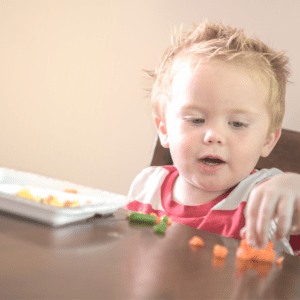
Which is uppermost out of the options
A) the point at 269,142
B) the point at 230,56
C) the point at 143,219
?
the point at 230,56

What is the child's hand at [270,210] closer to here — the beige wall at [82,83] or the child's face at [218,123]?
the child's face at [218,123]

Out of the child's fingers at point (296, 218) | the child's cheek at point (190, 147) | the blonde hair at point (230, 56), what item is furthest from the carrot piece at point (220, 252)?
Result: the blonde hair at point (230, 56)

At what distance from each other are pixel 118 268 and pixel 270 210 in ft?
0.68

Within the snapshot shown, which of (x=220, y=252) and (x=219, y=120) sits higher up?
(x=219, y=120)

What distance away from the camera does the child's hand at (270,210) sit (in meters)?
0.44

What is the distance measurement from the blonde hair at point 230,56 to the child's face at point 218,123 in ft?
0.11

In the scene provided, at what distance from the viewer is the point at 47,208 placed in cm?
45

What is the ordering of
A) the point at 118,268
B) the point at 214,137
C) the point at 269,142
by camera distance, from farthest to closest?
the point at 269,142, the point at 214,137, the point at 118,268

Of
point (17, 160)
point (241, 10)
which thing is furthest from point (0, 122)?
point (241, 10)

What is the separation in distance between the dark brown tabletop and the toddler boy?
1.13 feet

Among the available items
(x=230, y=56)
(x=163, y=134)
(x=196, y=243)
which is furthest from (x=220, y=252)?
(x=163, y=134)

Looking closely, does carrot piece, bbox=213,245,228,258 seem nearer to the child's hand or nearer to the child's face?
the child's hand

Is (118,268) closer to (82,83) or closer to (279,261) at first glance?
(279,261)

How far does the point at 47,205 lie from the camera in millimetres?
451
